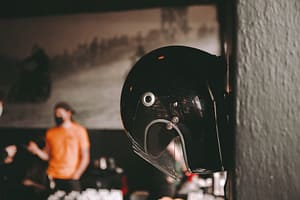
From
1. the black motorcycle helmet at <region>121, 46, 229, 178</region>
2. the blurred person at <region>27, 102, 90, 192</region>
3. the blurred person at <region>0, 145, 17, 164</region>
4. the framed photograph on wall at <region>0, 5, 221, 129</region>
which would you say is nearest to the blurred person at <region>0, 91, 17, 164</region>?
the blurred person at <region>0, 145, 17, 164</region>

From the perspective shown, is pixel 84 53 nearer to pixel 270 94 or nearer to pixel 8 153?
pixel 8 153

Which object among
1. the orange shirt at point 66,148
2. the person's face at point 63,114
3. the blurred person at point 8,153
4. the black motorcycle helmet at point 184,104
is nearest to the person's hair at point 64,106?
the person's face at point 63,114

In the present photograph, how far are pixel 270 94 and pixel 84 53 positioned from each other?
4.53m

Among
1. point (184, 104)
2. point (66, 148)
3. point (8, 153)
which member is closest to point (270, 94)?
point (184, 104)

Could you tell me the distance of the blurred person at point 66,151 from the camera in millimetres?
4766

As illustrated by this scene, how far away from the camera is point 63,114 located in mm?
4949

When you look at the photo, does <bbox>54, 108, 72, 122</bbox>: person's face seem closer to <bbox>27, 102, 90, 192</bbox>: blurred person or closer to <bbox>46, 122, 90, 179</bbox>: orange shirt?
<bbox>27, 102, 90, 192</bbox>: blurred person

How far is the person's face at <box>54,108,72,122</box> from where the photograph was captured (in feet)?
16.1

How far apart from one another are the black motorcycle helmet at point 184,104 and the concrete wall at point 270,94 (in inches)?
10.1

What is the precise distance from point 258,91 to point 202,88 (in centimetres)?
31

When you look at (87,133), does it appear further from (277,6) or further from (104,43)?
(277,6)

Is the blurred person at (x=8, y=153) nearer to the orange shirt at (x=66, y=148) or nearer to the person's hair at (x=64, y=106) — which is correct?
the orange shirt at (x=66, y=148)

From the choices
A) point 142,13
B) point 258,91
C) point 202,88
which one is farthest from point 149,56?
point 142,13

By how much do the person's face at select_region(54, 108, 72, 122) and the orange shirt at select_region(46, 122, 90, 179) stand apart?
15 cm
